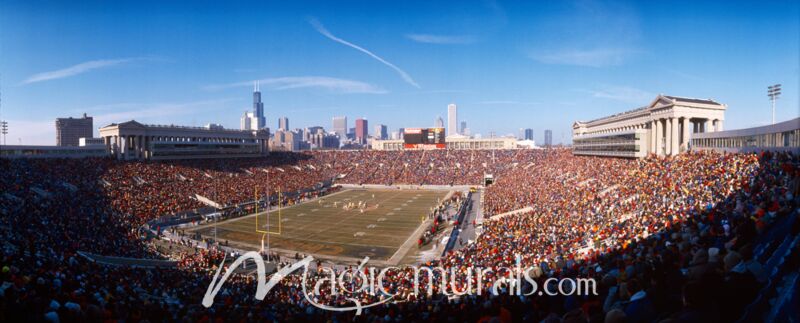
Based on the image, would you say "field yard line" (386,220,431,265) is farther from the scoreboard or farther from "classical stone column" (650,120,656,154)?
the scoreboard

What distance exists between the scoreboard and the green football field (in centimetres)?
4323

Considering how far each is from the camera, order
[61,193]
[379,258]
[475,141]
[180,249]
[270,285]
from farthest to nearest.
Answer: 1. [475,141]
2. [61,193]
3. [180,249]
4. [379,258]
5. [270,285]

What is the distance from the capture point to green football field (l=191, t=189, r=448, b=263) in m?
29.6

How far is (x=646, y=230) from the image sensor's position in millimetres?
16188

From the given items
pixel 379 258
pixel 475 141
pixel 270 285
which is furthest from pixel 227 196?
pixel 475 141

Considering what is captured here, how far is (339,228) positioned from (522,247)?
802 inches

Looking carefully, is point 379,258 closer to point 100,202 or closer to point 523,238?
point 523,238

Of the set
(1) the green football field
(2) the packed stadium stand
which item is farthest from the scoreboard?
(2) the packed stadium stand

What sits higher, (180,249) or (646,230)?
(646,230)

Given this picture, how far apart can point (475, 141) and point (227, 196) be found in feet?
248

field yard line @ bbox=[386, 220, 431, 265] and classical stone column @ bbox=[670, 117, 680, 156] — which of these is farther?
classical stone column @ bbox=[670, 117, 680, 156]

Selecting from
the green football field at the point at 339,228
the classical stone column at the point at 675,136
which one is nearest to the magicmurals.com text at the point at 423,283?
the green football field at the point at 339,228

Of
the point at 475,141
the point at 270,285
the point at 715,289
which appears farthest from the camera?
the point at 475,141

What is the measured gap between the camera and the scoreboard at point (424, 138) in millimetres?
97625
